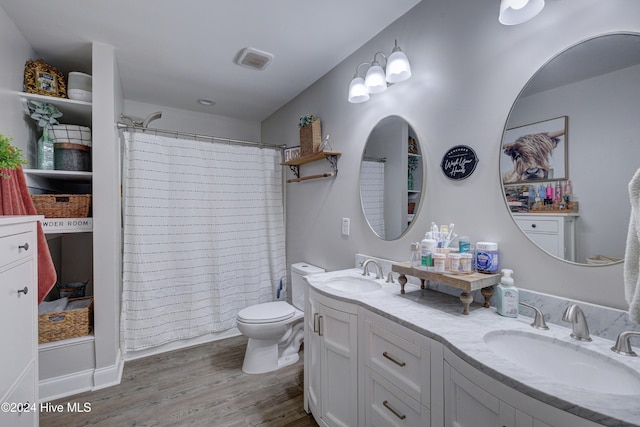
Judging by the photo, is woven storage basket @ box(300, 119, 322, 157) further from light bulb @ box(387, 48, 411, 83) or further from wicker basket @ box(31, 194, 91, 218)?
wicker basket @ box(31, 194, 91, 218)

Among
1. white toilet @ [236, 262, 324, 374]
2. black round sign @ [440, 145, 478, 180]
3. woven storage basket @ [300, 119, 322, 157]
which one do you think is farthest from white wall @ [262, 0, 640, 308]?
white toilet @ [236, 262, 324, 374]

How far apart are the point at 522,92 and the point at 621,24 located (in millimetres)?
305

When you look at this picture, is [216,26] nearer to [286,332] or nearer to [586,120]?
[586,120]

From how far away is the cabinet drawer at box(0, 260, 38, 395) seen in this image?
Answer: 2.98 feet

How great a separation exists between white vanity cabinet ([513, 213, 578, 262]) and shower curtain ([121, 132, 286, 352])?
92.2 inches

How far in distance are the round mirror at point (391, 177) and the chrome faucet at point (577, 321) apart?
82 centimetres

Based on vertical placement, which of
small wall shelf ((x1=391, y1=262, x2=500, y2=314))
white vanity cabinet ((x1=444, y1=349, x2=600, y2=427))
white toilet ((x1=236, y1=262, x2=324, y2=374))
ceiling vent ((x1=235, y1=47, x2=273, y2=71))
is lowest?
white toilet ((x1=236, y1=262, x2=324, y2=374))

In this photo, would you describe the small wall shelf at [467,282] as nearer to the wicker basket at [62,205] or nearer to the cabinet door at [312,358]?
the cabinet door at [312,358]

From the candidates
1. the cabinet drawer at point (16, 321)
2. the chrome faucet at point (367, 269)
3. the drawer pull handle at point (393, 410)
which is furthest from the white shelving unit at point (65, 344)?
the drawer pull handle at point (393, 410)

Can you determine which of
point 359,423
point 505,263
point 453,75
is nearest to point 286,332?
point 359,423

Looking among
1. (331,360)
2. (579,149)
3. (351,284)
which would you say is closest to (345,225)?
(351,284)

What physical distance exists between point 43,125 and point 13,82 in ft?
0.92

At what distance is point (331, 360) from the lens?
1419 mm

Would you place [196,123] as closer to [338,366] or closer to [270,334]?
[270,334]
